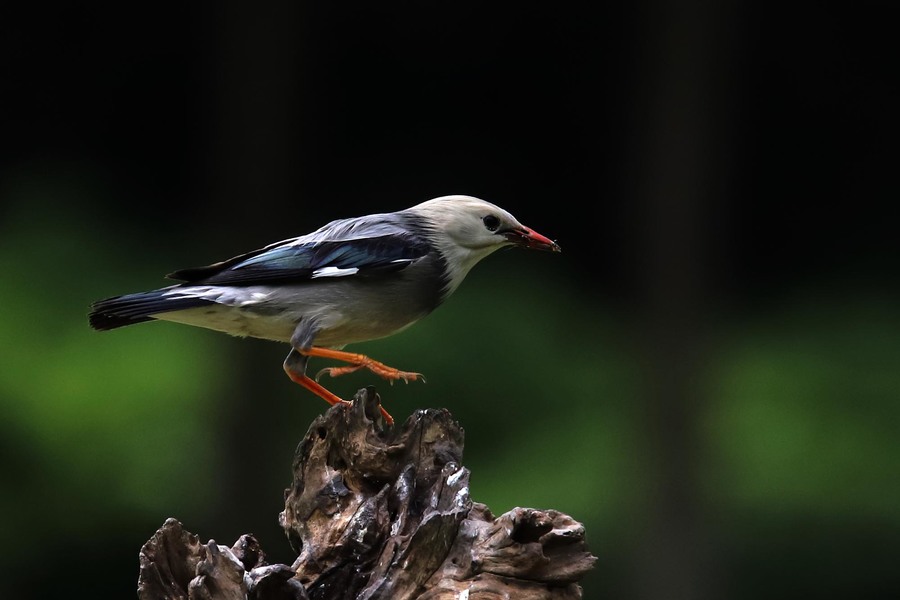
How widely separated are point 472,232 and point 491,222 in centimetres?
6

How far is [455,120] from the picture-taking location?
638cm

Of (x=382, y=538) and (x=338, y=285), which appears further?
(x=338, y=285)

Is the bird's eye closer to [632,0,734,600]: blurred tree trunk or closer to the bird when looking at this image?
the bird

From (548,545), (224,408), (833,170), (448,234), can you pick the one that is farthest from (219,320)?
(833,170)

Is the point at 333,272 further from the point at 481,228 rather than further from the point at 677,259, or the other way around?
the point at 677,259

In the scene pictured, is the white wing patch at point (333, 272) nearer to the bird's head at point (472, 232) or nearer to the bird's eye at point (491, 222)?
the bird's head at point (472, 232)

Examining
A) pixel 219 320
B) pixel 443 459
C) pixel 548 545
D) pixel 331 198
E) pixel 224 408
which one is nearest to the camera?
pixel 548 545

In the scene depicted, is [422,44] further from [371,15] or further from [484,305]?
[484,305]

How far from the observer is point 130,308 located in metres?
3.13

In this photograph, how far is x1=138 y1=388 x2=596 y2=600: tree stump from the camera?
2605 millimetres

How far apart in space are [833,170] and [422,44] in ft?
7.04

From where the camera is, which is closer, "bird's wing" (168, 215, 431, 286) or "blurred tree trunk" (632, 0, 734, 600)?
"bird's wing" (168, 215, 431, 286)

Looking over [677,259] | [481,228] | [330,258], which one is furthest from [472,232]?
[677,259]

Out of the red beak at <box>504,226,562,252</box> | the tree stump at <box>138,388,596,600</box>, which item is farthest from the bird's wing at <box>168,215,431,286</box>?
the tree stump at <box>138,388,596,600</box>
